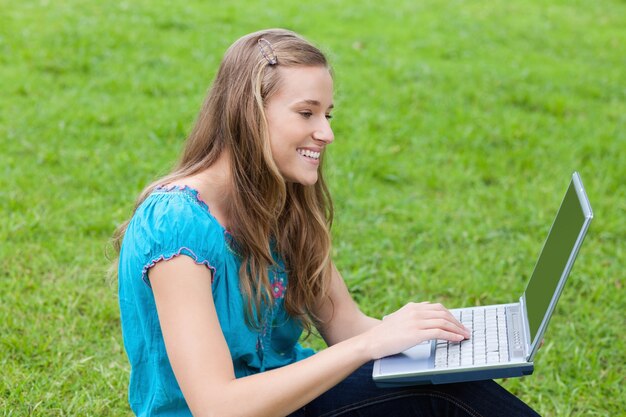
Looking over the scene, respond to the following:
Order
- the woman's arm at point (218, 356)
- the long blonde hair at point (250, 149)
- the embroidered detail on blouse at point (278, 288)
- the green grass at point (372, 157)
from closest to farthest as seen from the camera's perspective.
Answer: the woman's arm at point (218, 356) < the long blonde hair at point (250, 149) < the embroidered detail on blouse at point (278, 288) < the green grass at point (372, 157)

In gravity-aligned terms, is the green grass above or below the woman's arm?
below

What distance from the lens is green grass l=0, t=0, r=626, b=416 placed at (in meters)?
3.27

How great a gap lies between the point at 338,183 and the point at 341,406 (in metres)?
2.63

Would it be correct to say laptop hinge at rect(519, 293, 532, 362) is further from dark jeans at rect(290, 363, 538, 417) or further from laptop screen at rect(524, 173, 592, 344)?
dark jeans at rect(290, 363, 538, 417)

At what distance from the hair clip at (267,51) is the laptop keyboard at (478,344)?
0.77m

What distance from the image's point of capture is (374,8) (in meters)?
8.20

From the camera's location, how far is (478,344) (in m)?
2.04

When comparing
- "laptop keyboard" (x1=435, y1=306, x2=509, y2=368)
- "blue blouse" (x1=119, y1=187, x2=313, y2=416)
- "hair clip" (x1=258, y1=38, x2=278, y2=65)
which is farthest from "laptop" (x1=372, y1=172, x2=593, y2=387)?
"hair clip" (x1=258, y1=38, x2=278, y2=65)

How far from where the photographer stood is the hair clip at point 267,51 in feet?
6.78

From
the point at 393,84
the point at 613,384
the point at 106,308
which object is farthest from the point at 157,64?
the point at 613,384

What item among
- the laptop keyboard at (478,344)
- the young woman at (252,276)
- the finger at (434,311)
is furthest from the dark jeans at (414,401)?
the finger at (434,311)

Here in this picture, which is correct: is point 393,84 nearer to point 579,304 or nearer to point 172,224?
point 579,304

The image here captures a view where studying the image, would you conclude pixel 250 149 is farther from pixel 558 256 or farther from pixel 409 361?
pixel 558 256

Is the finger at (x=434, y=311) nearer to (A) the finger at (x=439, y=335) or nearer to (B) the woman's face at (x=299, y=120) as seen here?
(A) the finger at (x=439, y=335)
